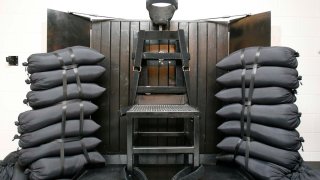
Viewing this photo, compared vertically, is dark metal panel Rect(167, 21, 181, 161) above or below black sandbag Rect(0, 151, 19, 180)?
above

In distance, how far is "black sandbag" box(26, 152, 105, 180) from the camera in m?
1.41

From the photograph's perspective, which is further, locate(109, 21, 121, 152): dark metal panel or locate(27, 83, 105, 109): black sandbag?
locate(109, 21, 121, 152): dark metal panel

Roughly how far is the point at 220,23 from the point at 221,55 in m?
0.27

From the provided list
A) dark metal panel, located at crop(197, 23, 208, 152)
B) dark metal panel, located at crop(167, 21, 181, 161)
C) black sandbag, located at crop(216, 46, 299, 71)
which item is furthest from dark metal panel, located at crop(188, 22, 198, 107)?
black sandbag, located at crop(216, 46, 299, 71)

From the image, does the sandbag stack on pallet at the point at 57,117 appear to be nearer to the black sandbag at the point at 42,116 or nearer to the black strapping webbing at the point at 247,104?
the black sandbag at the point at 42,116

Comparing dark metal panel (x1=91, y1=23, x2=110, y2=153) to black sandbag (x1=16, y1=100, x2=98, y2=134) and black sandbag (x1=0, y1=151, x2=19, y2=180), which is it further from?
black sandbag (x1=0, y1=151, x2=19, y2=180)

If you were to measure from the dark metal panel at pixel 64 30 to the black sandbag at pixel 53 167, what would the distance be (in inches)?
32.6

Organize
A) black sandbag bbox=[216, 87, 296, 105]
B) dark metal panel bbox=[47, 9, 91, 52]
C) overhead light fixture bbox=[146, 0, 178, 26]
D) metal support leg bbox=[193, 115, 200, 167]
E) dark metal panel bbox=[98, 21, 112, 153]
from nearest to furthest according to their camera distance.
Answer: metal support leg bbox=[193, 115, 200, 167]
black sandbag bbox=[216, 87, 296, 105]
overhead light fixture bbox=[146, 0, 178, 26]
dark metal panel bbox=[47, 9, 91, 52]
dark metal panel bbox=[98, 21, 112, 153]

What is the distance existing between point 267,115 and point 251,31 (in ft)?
2.28

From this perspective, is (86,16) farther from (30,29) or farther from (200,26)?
(200,26)

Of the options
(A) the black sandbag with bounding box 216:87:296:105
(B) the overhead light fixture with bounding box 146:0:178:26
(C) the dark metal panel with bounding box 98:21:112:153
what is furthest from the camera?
(C) the dark metal panel with bounding box 98:21:112:153

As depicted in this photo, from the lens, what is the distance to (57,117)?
1475 mm

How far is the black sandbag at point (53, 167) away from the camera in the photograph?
1410 mm

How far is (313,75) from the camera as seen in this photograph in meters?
1.95
